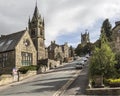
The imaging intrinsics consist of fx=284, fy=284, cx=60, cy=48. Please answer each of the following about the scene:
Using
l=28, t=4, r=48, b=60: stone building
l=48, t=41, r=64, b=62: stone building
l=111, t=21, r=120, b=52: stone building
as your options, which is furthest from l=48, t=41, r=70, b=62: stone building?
l=111, t=21, r=120, b=52: stone building

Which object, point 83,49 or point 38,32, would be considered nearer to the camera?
point 38,32

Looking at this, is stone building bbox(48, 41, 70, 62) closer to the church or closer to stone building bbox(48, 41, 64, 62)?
stone building bbox(48, 41, 64, 62)

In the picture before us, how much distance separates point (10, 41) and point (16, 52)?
548cm

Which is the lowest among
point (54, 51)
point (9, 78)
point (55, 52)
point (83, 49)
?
point (9, 78)

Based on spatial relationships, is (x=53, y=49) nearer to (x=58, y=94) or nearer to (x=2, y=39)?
(x=2, y=39)

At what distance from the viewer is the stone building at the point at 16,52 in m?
63.2

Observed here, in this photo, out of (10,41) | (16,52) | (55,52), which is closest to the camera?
(16,52)

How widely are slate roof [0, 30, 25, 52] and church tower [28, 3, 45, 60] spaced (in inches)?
569

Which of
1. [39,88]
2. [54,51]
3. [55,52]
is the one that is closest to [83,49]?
[55,52]

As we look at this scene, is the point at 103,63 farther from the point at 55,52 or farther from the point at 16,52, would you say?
the point at 55,52

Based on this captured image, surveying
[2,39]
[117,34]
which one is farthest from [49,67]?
[117,34]

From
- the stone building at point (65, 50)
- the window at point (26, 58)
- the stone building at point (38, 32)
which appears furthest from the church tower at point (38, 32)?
the stone building at point (65, 50)

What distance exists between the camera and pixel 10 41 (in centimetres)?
6750

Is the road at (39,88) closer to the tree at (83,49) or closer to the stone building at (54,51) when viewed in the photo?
the stone building at (54,51)
